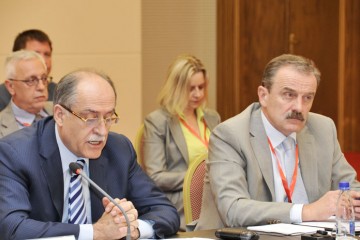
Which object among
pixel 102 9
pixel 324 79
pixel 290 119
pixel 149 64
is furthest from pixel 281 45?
pixel 290 119

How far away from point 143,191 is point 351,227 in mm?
985

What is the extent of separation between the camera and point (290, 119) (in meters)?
3.90

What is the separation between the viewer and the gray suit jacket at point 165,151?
225 inches

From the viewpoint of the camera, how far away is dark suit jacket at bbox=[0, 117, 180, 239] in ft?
10.1

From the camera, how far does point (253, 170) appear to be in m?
3.83

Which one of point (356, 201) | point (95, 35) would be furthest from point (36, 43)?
point (356, 201)

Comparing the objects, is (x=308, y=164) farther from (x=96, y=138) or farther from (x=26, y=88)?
(x=26, y=88)

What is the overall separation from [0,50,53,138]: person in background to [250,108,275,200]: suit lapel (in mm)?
2041

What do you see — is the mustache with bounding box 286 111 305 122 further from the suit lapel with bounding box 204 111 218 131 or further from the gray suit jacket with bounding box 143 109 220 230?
the suit lapel with bounding box 204 111 218 131

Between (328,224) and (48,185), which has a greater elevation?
(48,185)

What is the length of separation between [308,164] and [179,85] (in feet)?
7.21

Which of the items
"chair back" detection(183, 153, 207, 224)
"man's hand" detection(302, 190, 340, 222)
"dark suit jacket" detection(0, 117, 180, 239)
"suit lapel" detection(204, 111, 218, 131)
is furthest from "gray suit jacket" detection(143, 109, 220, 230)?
"man's hand" detection(302, 190, 340, 222)

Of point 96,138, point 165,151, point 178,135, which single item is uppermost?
point 96,138

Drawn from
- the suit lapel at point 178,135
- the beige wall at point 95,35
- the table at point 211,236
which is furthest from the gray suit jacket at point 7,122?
the table at point 211,236
